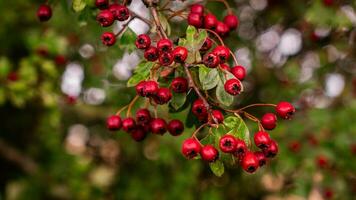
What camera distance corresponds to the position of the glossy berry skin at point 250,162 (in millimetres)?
1717

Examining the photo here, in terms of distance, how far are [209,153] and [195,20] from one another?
0.66 meters

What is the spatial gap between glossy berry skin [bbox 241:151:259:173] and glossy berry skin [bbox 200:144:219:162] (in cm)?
10

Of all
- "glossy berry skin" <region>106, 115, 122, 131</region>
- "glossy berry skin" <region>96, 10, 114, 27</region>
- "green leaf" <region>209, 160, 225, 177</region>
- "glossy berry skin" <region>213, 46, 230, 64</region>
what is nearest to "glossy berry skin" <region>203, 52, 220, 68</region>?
"glossy berry skin" <region>213, 46, 230, 64</region>

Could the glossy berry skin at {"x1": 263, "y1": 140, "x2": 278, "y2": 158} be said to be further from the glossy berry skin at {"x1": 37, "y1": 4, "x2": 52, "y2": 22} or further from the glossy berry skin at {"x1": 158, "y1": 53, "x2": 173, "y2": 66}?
the glossy berry skin at {"x1": 37, "y1": 4, "x2": 52, "y2": 22}

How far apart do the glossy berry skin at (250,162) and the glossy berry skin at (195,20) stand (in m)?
0.68

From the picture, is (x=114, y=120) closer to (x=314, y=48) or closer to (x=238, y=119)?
(x=238, y=119)

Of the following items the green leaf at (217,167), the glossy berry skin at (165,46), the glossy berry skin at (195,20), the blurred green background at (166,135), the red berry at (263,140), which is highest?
the glossy berry skin at (165,46)

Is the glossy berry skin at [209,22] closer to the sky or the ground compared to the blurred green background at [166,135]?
closer to the sky

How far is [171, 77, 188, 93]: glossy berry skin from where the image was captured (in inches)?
75.7

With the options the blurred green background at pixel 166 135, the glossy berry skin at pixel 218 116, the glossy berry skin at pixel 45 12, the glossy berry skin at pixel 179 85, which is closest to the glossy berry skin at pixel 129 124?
the glossy berry skin at pixel 179 85

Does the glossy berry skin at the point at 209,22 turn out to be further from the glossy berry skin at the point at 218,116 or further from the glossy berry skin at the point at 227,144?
the glossy berry skin at the point at 227,144

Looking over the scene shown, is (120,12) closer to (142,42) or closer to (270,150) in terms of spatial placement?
(142,42)

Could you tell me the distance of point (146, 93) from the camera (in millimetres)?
1841

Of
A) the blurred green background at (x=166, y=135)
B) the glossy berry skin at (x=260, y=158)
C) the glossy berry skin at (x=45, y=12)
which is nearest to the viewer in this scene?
the glossy berry skin at (x=260, y=158)
